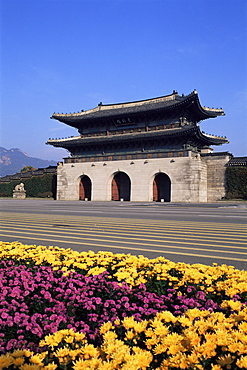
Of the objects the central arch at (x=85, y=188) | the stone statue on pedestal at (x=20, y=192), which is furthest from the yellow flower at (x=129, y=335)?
the stone statue on pedestal at (x=20, y=192)

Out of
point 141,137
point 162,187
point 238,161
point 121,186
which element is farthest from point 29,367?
point 121,186

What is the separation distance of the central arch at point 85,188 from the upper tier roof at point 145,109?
8222 millimetres

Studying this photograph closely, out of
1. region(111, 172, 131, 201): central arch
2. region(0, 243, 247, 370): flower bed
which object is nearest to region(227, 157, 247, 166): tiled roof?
region(111, 172, 131, 201): central arch

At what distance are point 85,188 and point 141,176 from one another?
30.8 feet

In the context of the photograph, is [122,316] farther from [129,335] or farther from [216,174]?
[216,174]

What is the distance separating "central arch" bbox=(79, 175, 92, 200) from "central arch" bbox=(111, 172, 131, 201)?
13.7 feet

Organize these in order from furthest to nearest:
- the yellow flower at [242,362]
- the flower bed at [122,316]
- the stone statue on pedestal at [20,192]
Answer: the stone statue on pedestal at [20,192], the flower bed at [122,316], the yellow flower at [242,362]

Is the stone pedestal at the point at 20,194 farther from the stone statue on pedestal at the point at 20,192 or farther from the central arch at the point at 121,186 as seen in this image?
Result: the central arch at the point at 121,186

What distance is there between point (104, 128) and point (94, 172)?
6730mm

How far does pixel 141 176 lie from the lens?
37469 mm

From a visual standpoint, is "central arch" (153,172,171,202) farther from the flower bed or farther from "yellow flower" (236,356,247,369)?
"yellow flower" (236,356,247,369)

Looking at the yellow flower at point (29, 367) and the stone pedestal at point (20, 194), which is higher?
the stone pedestal at point (20, 194)

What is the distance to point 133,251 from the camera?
666 centimetres

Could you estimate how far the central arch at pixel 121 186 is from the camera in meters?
40.7
